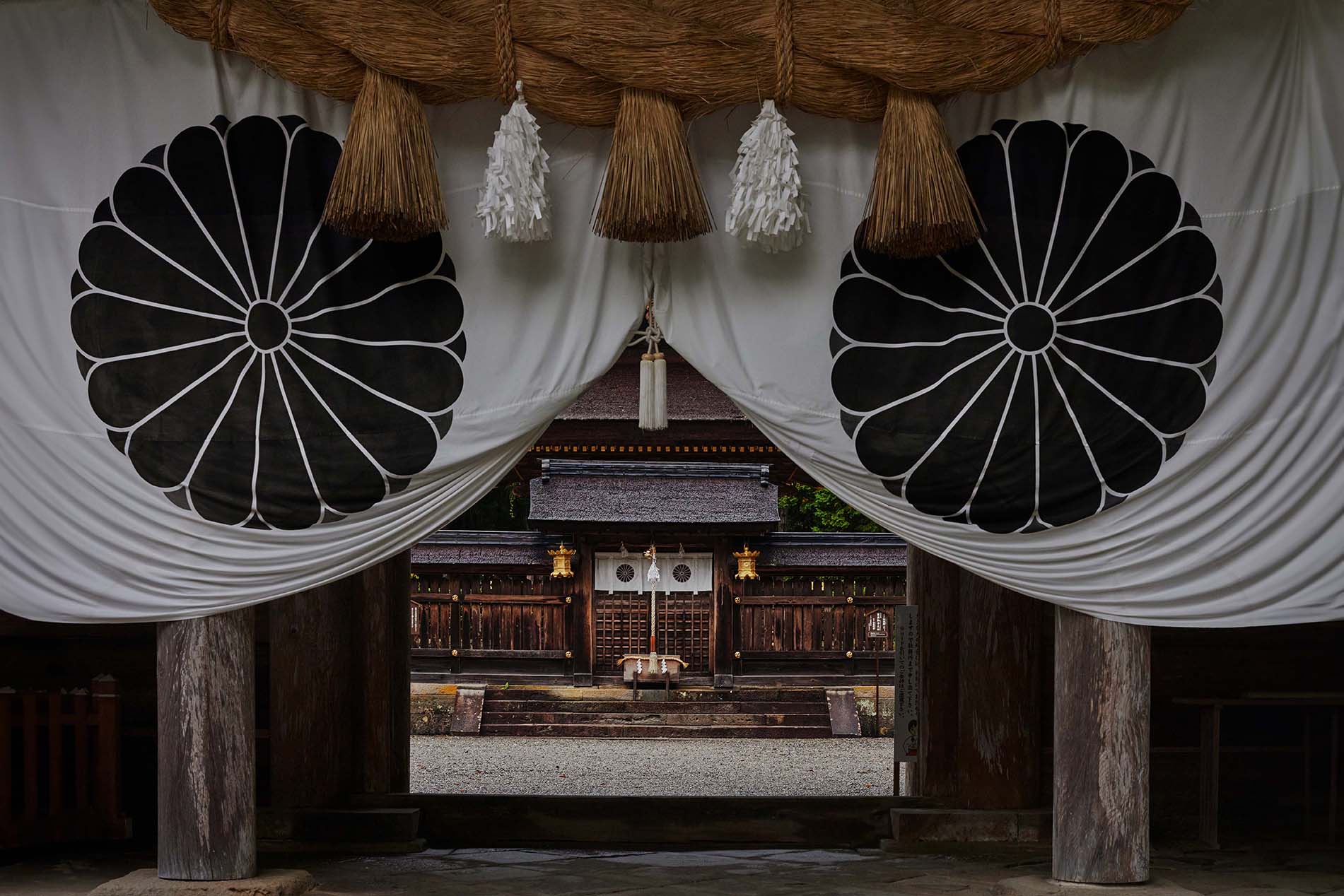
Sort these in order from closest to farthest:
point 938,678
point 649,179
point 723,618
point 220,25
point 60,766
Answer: point 649,179 < point 220,25 < point 60,766 < point 938,678 < point 723,618

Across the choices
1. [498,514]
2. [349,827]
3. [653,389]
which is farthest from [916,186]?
[498,514]

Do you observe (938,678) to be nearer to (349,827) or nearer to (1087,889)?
(1087,889)

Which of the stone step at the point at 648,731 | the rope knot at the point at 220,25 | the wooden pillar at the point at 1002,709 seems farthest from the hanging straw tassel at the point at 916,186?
the stone step at the point at 648,731

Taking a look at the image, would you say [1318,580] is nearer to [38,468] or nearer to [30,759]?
[38,468]

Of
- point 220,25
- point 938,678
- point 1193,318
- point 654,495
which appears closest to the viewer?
point 220,25

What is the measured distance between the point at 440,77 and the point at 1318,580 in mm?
3083

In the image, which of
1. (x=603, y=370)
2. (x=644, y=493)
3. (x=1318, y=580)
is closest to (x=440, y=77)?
(x=603, y=370)

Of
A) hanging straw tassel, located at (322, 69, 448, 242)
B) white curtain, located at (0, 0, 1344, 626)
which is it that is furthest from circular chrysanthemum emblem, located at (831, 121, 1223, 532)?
hanging straw tassel, located at (322, 69, 448, 242)

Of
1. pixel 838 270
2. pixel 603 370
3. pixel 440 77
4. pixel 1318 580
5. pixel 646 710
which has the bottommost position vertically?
pixel 646 710

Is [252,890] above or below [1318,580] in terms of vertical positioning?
below

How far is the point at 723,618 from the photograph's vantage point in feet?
57.6

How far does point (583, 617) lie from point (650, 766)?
5266 mm

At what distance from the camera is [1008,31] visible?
152 inches

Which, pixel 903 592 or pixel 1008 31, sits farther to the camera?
pixel 903 592
